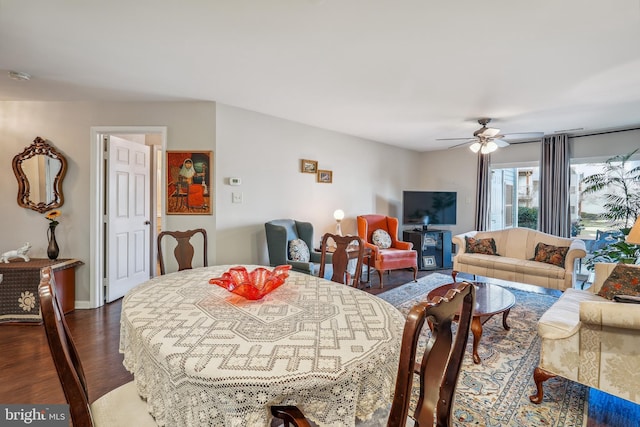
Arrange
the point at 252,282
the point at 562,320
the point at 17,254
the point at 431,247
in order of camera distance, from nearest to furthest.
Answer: the point at 252,282
the point at 562,320
the point at 17,254
the point at 431,247

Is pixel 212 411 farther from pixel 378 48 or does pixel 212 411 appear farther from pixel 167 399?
pixel 378 48

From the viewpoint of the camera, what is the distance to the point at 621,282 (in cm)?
252

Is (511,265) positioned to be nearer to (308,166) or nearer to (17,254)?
(308,166)

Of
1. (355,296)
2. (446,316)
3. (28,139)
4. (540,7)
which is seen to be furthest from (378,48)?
(28,139)

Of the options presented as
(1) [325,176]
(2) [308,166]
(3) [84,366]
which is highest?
(2) [308,166]

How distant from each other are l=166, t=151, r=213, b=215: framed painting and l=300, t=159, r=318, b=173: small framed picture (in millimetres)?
1405

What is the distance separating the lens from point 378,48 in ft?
7.13

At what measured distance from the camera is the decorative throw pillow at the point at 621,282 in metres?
2.45

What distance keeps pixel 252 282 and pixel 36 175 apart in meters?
3.33

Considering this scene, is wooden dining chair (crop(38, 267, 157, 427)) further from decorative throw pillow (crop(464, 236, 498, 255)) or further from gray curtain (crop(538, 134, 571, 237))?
gray curtain (crop(538, 134, 571, 237))

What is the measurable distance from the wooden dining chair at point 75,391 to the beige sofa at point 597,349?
6.98 ft

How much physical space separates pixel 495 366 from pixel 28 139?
199 inches

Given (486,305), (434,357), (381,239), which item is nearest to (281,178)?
(381,239)

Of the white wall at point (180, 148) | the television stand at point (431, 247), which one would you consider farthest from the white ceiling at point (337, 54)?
the television stand at point (431, 247)
